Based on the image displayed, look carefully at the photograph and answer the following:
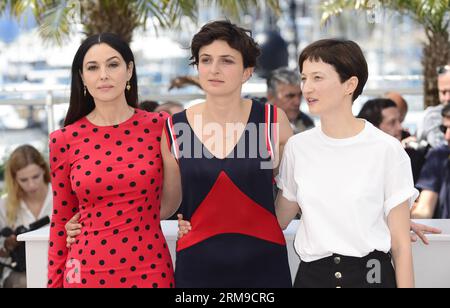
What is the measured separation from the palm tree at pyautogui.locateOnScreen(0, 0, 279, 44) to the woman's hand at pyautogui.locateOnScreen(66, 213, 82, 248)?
6888 mm

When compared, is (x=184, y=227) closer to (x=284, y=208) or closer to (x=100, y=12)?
(x=284, y=208)

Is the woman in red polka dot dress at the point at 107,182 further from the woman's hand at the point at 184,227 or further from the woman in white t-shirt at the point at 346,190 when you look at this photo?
the woman in white t-shirt at the point at 346,190

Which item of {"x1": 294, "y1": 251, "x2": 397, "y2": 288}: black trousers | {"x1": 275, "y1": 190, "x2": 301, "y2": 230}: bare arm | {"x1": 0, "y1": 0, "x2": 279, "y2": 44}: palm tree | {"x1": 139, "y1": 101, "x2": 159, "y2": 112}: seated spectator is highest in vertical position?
{"x1": 0, "y1": 0, "x2": 279, "y2": 44}: palm tree

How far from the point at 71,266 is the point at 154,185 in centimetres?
48

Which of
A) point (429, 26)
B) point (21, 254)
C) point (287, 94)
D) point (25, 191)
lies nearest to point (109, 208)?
point (21, 254)

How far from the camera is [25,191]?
22.0ft

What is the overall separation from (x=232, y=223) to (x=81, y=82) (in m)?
0.92

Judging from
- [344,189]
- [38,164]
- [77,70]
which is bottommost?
[38,164]

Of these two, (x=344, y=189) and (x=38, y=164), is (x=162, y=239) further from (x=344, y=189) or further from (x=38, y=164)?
(x=38, y=164)

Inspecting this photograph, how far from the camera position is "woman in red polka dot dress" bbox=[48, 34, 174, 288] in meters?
3.13

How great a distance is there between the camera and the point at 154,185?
3176mm

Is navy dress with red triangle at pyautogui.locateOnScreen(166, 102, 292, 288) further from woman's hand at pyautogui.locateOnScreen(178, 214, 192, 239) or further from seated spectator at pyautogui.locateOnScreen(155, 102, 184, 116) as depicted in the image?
seated spectator at pyautogui.locateOnScreen(155, 102, 184, 116)

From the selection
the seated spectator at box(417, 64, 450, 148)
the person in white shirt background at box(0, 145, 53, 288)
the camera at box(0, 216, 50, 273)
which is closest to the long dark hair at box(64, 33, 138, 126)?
the camera at box(0, 216, 50, 273)
